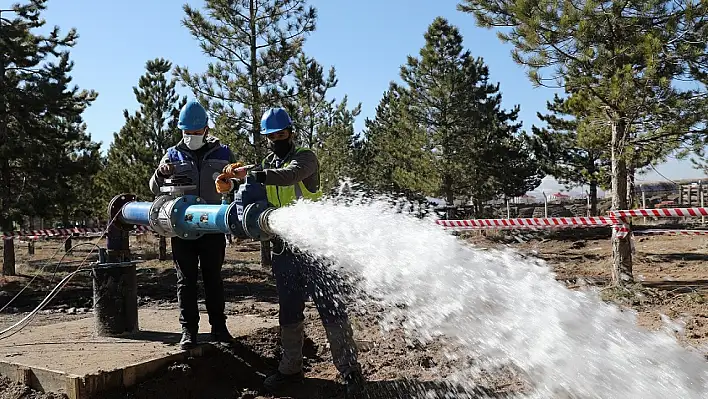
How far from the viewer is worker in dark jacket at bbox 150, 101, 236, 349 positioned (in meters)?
4.50

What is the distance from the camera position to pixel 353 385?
4.16 meters

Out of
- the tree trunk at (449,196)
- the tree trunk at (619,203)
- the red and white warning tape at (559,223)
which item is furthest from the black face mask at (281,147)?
the tree trunk at (449,196)

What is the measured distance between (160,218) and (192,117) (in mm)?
847

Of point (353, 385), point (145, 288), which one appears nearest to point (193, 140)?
point (353, 385)

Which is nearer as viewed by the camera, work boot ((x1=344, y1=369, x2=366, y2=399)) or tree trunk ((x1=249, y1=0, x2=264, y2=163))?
work boot ((x1=344, y1=369, x2=366, y2=399))

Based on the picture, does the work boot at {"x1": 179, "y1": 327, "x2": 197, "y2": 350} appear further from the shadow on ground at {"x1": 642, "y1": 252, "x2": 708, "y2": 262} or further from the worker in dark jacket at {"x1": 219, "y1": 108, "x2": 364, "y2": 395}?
the shadow on ground at {"x1": 642, "y1": 252, "x2": 708, "y2": 262}

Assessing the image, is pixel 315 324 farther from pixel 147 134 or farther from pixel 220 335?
pixel 147 134

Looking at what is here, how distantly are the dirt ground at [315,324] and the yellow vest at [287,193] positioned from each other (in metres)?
1.38

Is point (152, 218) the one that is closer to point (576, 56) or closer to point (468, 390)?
point (468, 390)

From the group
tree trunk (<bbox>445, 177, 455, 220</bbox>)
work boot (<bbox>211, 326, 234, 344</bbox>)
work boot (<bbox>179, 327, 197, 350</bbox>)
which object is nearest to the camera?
work boot (<bbox>179, 327, 197, 350</bbox>)

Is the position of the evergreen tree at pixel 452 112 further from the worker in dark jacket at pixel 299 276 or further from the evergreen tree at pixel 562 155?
the worker in dark jacket at pixel 299 276

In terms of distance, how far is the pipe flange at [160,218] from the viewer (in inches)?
161

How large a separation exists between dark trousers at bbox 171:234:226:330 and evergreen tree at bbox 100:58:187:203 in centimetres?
1360

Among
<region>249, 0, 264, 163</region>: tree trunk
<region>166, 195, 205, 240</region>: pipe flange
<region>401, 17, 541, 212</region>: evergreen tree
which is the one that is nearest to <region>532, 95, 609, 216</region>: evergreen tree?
<region>401, 17, 541, 212</region>: evergreen tree
